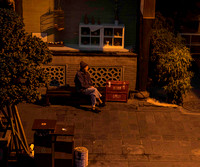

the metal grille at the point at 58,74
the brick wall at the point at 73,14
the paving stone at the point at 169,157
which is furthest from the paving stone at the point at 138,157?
the brick wall at the point at 73,14

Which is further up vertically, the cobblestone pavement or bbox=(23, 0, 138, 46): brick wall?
bbox=(23, 0, 138, 46): brick wall

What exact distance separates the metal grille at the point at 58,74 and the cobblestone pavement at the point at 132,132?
139cm

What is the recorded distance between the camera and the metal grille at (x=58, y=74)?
44.8ft

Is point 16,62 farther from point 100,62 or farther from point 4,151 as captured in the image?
point 100,62

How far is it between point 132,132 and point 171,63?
294cm

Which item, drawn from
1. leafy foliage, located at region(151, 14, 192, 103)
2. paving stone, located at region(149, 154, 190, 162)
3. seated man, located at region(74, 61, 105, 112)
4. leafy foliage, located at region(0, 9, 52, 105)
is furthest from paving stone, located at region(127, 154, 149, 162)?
leafy foliage, located at region(151, 14, 192, 103)

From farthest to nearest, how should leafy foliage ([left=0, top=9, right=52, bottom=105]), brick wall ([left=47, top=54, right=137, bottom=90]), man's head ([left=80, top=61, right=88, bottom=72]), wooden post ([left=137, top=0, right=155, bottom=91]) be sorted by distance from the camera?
brick wall ([left=47, top=54, right=137, bottom=90])
wooden post ([left=137, top=0, right=155, bottom=91])
man's head ([left=80, top=61, right=88, bottom=72])
leafy foliage ([left=0, top=9, right=52, bottom=105])

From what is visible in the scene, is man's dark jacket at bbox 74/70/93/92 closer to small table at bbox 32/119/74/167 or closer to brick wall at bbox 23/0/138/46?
brick wall at bbox 23/0/138/46

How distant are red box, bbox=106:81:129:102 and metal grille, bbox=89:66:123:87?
2.52 feet

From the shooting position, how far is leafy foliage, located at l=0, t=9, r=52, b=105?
809cm

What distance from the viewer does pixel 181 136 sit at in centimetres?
1098

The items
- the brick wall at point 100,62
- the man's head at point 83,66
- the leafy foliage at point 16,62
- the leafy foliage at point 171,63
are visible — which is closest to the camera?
the leafy foliage at point 16,62

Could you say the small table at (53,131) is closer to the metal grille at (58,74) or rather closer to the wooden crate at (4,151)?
the wooden crate at (4,151)

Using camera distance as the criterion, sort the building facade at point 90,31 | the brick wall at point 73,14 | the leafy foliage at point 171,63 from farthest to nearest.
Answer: the brick wall at point 73,14 < the building facade at point 90,31 < the leafy foliage at point 171,63
